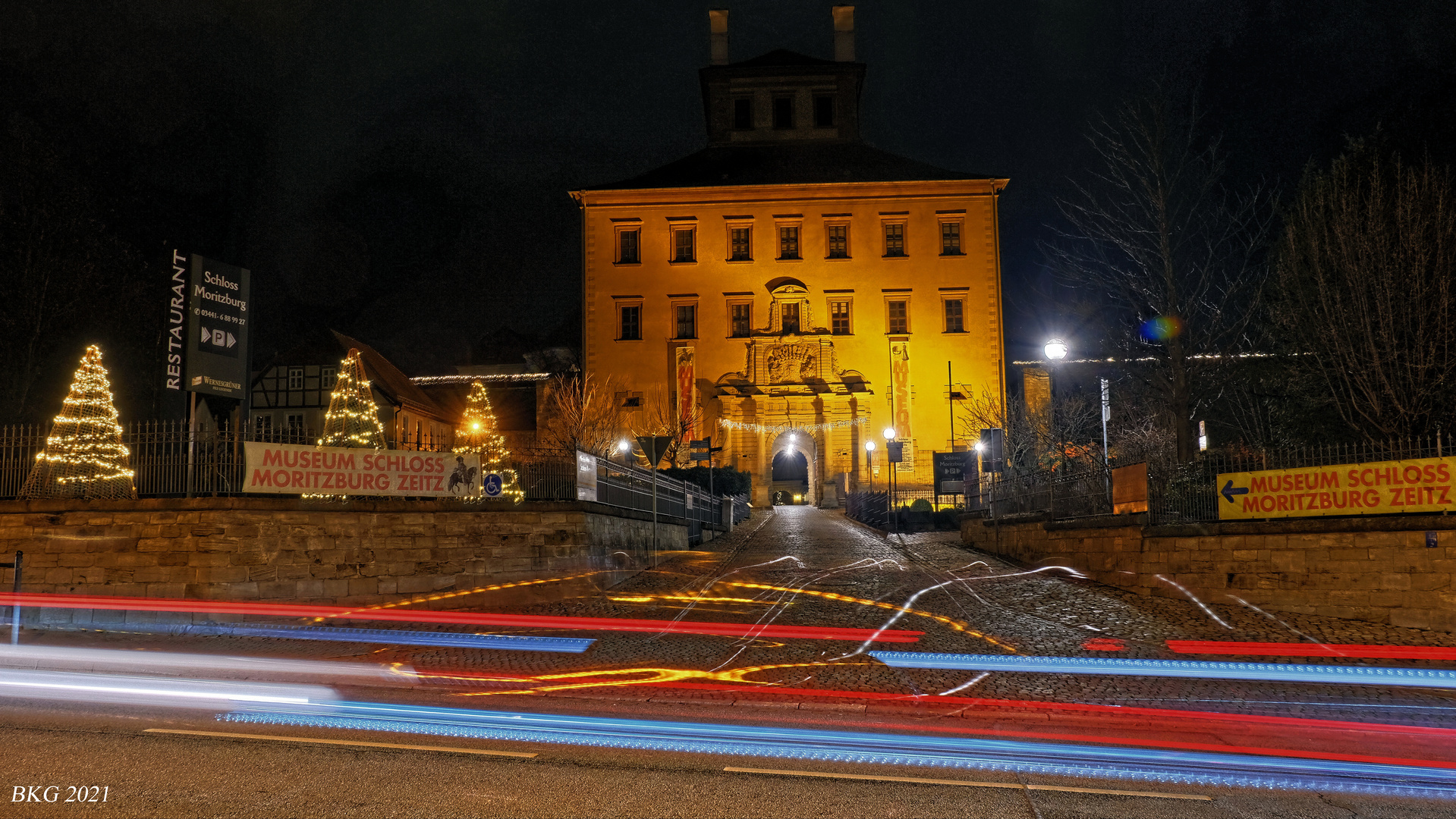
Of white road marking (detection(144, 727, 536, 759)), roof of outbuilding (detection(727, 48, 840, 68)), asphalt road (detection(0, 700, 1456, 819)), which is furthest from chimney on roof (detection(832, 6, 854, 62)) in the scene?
asphalt road (detection(0, 700, 1456, 819))

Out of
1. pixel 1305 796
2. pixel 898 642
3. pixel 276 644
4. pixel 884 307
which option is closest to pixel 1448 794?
pixel 1305 796

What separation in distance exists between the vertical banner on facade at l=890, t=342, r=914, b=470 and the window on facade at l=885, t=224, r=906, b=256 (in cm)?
526

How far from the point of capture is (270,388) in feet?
160

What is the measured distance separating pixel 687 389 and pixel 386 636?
42.2 metres

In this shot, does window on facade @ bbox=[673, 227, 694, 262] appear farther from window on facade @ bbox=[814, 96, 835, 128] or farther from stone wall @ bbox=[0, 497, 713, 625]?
stone wall @ bbox=[0, 497, 713, 625]

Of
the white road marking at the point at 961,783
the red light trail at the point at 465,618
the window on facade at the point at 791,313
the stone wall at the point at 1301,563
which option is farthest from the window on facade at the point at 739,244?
the white road marking at the point at 961,783

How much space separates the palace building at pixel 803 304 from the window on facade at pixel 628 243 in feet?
0.21

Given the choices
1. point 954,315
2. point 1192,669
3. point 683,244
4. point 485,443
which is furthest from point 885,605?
point 683,244

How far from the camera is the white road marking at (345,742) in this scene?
655 cm

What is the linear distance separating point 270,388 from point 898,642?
44.9 m

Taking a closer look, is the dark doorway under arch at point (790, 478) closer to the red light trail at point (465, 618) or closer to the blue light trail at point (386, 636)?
the red light trail at point (465, 618)

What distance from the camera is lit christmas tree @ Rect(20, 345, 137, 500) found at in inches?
563

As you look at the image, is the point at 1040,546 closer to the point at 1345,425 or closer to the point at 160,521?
the point at 1345,425

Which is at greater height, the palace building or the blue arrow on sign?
the palace building
